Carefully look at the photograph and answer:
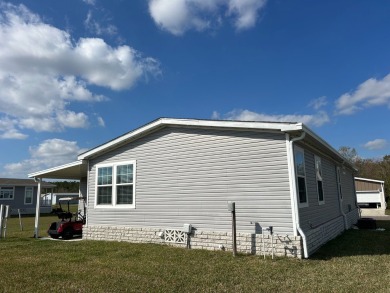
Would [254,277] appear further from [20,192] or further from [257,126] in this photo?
[20,192]

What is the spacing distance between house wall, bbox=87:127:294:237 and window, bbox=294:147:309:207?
2.26 feet

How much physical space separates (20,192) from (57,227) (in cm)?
2349

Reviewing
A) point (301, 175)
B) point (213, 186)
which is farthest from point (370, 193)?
point (213, 186)

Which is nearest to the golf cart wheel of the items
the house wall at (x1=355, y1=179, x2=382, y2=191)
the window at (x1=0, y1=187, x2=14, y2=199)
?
the window at (x1=0, y1=187, x2=14, y2=199)

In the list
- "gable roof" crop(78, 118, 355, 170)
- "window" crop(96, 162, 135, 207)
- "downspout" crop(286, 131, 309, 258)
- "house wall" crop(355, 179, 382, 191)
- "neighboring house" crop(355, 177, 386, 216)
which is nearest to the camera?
"downspout" crop(286, 131, 309, 258)

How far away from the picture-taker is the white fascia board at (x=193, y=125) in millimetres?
7984

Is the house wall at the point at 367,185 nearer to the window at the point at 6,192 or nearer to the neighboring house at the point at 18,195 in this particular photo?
the neighboring house at the point at 18,195

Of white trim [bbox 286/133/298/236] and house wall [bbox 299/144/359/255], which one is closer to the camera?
white trim [bbox 286/133/298/236]

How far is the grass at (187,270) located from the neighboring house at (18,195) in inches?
1006

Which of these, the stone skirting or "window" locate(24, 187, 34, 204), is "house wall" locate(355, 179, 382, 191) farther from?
"window" locate(24, 187, 34, 204)

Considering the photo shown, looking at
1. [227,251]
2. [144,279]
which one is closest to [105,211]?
[227,251]

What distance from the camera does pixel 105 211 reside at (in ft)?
37.6

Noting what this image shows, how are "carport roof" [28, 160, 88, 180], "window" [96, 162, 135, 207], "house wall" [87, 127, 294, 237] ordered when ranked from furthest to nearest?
"carport roof" [28, 160, 88, 180], "window" [96, 162, 135, 207], "house wall" [87, 127, 294, 237]

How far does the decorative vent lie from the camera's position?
944cm
